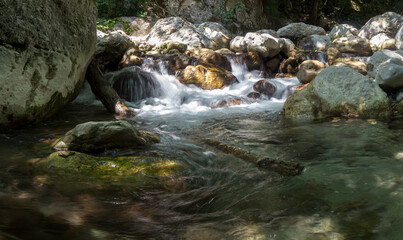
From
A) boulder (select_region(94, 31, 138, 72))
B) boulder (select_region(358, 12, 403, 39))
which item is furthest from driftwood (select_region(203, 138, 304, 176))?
boulder (select_region(358, 12, 403, 39))

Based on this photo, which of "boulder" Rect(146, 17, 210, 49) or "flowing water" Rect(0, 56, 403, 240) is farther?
"boulder" Rect(146, 17, 210, 49)

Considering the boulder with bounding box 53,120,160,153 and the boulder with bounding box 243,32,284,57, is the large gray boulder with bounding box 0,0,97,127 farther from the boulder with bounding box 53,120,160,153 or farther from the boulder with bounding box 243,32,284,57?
the boulder with bounding box 243,32,284,57

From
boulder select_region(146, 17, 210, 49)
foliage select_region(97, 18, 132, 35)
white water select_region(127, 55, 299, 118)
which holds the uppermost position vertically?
foliage select_region(97, 18, 132, 35)

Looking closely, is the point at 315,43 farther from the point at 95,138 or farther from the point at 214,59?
the point at 95,138

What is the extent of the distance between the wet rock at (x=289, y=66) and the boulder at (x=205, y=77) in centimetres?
263

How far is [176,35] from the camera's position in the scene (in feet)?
46.2

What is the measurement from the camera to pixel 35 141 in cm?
414

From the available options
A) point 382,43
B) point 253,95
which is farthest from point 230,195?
point 382,43

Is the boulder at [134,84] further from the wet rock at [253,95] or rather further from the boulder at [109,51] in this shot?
the wet rock at [253,95]

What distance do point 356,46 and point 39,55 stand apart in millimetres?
12815

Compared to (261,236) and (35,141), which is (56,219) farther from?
(35,141)

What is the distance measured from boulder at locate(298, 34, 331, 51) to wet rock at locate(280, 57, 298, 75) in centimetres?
344

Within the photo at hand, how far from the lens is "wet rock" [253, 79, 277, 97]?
30.4 feet

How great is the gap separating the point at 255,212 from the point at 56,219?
1.36 m
